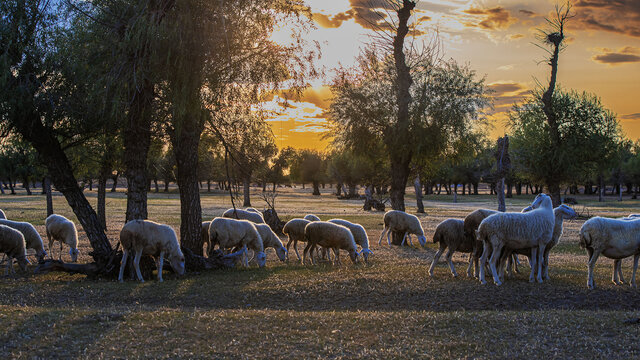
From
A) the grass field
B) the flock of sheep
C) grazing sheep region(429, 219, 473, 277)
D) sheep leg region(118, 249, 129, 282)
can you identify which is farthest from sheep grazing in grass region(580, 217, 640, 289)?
sheep leg region(118, 249, 129, 282)

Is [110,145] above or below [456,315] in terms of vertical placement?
above

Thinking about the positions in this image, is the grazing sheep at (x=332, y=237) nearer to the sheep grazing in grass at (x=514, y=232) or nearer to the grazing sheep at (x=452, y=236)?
the grazing sheep at (x=452, y=236)

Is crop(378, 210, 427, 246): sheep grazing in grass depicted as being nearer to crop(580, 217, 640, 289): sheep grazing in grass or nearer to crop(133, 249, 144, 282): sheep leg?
crop(580, 217, 640, 289): sheep grazing in grass

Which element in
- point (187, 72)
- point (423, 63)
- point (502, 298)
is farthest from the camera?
point (423, 63)

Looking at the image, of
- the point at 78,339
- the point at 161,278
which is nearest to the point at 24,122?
the point at 161,278

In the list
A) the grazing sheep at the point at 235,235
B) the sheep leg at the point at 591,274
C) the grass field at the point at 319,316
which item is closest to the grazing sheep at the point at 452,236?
the grass field at the point at 319,316

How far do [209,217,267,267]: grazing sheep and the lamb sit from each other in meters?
5.45

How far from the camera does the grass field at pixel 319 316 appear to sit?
698 cm

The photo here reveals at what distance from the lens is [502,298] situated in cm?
1084

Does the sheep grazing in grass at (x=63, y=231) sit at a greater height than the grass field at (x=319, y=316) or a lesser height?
greater

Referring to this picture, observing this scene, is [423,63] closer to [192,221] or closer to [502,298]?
[192,221]

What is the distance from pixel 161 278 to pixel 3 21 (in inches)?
337

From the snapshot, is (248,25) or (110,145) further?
(110,145)

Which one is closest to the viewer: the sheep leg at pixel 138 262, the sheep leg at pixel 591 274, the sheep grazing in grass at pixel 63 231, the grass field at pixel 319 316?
the grass field at pixel 319 316
